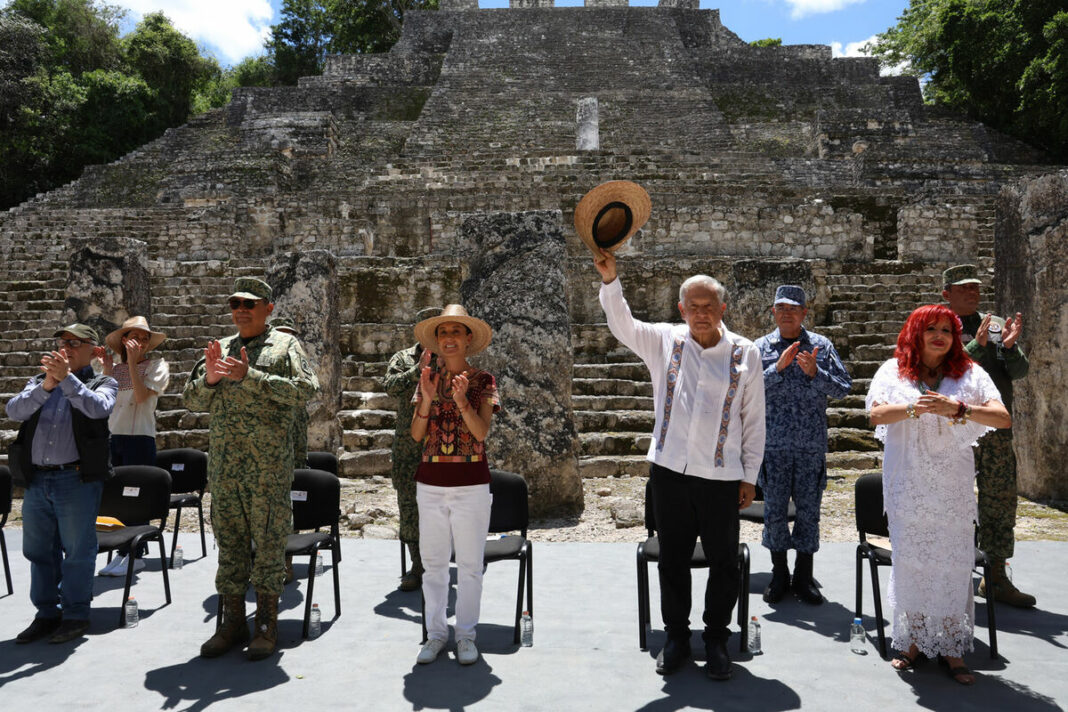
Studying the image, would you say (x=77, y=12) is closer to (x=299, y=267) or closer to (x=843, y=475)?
(x=299, y=267)

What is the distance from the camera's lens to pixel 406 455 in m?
4.54

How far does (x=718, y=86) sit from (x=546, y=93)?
7.03 metres

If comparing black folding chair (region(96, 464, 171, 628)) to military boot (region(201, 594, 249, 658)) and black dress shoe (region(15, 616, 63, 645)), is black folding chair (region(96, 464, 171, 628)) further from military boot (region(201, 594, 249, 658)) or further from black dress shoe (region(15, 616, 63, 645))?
military boot (region(201, 594, 249, 658))

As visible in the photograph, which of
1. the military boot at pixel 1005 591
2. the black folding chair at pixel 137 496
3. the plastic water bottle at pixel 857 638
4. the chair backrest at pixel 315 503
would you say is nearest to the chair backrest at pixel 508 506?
the chair backrest at pixel 315 503

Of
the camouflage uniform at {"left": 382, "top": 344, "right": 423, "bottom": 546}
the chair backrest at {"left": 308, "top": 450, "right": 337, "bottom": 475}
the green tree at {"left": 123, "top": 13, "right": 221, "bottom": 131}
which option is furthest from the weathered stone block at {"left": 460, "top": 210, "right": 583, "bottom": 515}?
the green tree at {"left": 123, "top": 13, "right": 221, "bottom": 131}

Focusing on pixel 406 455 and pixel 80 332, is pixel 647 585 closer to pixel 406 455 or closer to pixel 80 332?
pixel 406 455

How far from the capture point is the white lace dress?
10.2ft

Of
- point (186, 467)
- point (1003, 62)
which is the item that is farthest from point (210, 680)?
point (1003, 62)

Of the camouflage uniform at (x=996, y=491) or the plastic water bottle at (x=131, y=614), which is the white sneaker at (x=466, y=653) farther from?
the camouflage uniform at (x=996, y=491)

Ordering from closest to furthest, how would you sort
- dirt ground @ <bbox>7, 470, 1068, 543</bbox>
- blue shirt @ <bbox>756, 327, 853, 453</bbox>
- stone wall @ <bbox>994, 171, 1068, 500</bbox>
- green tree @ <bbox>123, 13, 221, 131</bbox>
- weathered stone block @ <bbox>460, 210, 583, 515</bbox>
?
blue shirt @ <bbox>756, 327, 853, 453</bbox>
dirt ground @ <bbox>7, 470, 1068, 543</bbox>
weathered stone block @ <bbox>460, 210, 583, 515</bbox>
stone wall @ <bbox>994, 171, 1068, 500</bbox>
green tree @ <bbox>123, 13, 221, 131</bbox>

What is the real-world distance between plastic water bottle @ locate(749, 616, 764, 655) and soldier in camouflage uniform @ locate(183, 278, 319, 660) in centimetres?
207

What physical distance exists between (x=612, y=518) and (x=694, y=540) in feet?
9.13

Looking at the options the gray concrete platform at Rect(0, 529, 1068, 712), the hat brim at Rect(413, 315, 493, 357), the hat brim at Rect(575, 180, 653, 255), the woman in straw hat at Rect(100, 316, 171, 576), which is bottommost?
the gray concrete platform at Rect(0, 529, 1068, 712)

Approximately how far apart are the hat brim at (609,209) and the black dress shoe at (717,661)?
166 centimetres
